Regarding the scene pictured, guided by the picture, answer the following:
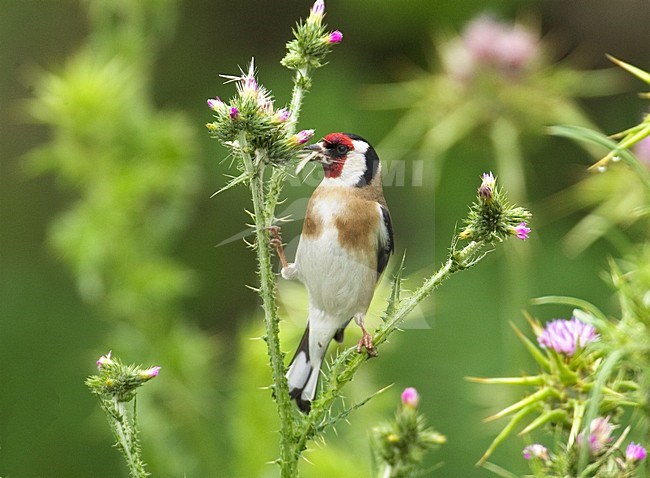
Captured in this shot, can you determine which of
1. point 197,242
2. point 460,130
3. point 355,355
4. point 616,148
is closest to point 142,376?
point 355,355

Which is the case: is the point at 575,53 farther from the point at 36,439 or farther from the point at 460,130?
the point at 36,439

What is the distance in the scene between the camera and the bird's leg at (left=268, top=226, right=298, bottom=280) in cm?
120

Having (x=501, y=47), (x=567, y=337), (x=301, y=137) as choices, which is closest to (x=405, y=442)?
(x=567, y=337)

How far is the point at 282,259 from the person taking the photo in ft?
4.02

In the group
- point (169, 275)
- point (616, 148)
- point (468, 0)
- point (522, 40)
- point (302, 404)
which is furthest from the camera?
point (468, 0)

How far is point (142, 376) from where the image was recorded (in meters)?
1.00

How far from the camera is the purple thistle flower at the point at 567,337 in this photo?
120 centimetres

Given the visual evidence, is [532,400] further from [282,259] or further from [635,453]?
[282,259]

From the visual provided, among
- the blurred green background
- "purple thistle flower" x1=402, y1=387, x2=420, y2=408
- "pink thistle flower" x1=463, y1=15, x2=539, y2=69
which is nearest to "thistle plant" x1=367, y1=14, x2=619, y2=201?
"pink thistle flower" x1=463, y1=15, x2=539, y2=69

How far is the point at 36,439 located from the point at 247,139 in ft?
7.10

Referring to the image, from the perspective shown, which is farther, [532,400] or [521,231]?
[532,400]

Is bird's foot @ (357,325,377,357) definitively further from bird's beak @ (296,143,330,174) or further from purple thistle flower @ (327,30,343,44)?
purple thistle flower @ (327,30,343,44)

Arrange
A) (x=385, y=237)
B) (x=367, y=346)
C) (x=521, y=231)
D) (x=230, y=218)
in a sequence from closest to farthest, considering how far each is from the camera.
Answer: (x=521, y=231) < (x=367, y=346) < (x=385, y=237) < (x=230, y=218)

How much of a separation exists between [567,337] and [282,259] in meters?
0.35
